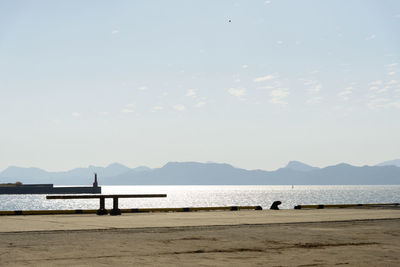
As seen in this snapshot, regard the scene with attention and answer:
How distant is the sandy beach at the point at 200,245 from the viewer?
10758mm

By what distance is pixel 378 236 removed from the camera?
15750 millimetres

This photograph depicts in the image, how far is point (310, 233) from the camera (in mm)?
16703

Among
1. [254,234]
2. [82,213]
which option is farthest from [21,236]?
[82,213]

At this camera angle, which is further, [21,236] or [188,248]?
[21,236]

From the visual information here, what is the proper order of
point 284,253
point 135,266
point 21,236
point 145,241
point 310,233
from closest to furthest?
point 135,266 → point 284,253 → point 145,241 → point 21,236 → point 310,233

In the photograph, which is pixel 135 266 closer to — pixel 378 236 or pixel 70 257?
pixel 70 257

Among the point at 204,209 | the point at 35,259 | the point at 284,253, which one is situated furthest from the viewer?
the point at 204,209

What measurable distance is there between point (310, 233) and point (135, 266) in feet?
26.5

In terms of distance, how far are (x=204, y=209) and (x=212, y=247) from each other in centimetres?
1992

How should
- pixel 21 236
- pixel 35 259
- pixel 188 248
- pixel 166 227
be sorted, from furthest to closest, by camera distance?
pixel 166 227 → pixel 21 236 → pixel 188 248 → pixel 35 259

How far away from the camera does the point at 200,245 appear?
13.4 meters

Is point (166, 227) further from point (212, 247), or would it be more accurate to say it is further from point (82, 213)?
point (82, 213)

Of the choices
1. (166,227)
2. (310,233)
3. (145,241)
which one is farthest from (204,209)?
(145,241)

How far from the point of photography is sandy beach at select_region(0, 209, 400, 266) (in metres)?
10.8
